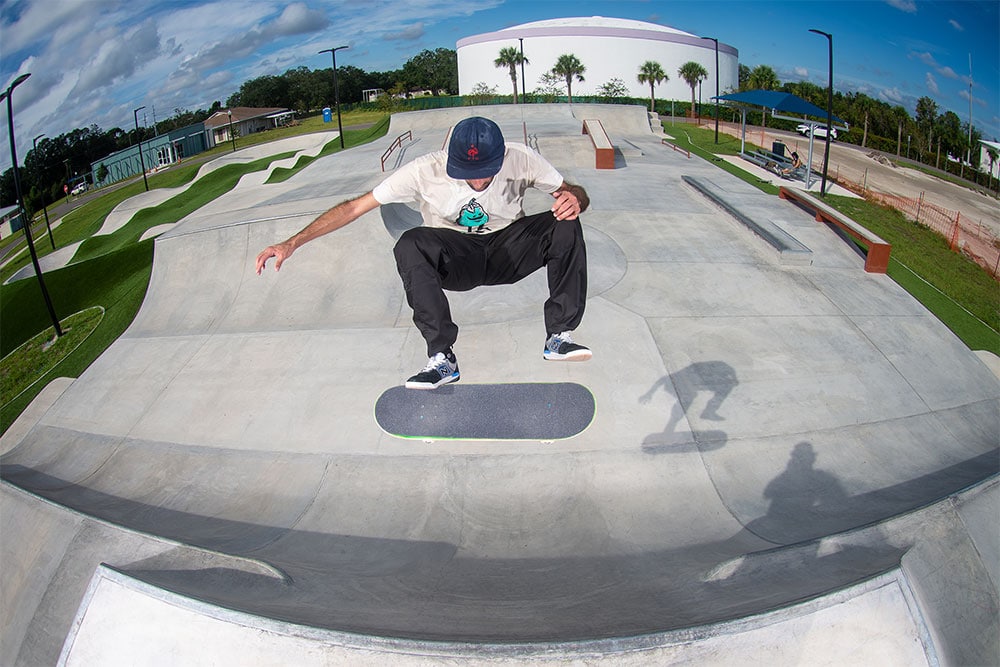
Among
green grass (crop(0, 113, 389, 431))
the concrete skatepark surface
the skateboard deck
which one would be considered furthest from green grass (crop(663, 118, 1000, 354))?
green grass (crop(0, 113, 389, 431))

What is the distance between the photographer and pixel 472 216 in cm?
461

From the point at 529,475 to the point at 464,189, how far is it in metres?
2.86

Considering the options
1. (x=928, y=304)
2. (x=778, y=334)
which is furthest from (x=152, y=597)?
(x=928, y=304)

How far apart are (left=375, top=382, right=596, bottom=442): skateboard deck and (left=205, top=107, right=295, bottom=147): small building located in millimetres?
60069

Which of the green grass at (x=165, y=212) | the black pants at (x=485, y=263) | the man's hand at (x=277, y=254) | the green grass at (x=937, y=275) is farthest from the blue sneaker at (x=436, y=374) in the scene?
the green grass at (x=165, y=212)

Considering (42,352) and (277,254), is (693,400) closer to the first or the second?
(277,254)

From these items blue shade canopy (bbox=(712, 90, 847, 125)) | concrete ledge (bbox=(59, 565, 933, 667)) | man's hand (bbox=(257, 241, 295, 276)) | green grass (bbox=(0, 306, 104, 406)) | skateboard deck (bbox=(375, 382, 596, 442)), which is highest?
blue shade canopy (bbox=(712, 90, 847, 125))

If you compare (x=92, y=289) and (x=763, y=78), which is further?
(x=763, y=78)

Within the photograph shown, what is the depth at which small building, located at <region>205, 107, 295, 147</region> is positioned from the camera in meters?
61.3

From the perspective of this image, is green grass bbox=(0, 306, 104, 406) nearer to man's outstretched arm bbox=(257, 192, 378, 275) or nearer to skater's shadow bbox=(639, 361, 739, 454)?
man's outstretched arm bbox=(257, 192, 378, 275)

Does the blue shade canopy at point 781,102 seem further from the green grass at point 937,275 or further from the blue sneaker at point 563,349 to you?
the blue sneaker at point 563,349

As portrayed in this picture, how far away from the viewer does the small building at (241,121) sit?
61.3 meters

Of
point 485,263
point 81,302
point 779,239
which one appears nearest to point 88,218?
point 81,302

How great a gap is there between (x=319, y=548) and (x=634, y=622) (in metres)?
3.07
